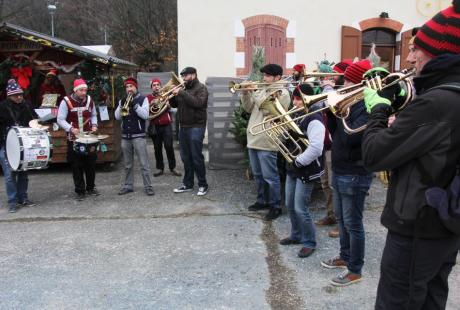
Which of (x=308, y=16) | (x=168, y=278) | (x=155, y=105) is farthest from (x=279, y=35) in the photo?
(x=168, y=278)

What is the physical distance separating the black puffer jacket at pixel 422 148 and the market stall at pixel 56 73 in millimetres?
6473

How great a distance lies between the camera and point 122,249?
4547 millimetres

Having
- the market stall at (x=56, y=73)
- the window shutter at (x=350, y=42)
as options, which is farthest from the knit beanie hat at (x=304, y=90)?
the window shutter at (x=350, y=42)

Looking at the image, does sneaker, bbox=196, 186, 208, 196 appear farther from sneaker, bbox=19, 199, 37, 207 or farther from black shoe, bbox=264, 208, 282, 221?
sneaker, bbox=19, 199, 37, 207

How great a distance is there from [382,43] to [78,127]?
777cm

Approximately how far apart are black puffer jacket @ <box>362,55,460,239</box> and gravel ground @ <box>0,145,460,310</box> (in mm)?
1541

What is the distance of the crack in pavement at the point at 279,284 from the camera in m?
3.44

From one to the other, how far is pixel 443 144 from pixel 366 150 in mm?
356

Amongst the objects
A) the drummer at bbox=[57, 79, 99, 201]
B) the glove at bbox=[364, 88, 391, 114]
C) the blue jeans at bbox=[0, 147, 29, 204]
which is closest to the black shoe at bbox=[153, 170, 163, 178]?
the drummer at bbox=[57, 79, 99, 201]

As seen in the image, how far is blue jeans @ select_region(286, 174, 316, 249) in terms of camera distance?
4197 millimetres

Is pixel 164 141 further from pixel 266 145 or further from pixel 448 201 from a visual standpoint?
pixel 448 201

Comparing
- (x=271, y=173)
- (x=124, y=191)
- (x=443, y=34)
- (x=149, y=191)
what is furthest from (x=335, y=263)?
(x=124, y=191)

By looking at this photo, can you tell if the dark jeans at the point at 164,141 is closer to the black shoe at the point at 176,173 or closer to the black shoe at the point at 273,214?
the black shoe at the point at 176,173

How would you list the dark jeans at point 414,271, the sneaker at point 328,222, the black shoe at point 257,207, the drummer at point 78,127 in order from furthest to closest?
the drummer at point 78,127, the black shoe at point 257,207, the sneaker at point 328,222, the dark jeans at point 414,271
